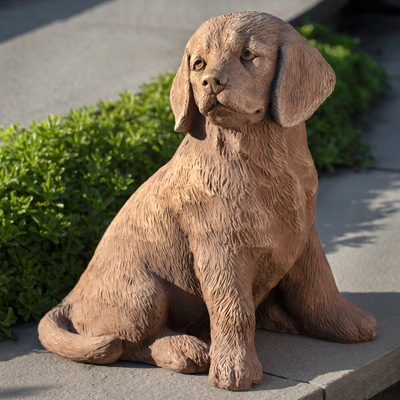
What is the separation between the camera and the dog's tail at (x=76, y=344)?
9.32 ft

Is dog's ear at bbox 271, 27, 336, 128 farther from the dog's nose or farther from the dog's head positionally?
the dog's nose

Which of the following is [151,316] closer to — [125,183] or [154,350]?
[154,350]

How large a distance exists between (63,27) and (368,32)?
631cm

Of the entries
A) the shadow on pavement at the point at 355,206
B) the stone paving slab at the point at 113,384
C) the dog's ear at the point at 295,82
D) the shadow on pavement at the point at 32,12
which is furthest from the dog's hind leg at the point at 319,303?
the shadow on pavement at the point at 32,12

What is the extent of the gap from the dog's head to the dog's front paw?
1.10 meters

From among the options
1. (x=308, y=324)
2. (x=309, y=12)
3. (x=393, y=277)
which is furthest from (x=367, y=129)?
(x=308, y=324)

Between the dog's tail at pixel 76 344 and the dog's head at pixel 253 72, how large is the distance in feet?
4.26

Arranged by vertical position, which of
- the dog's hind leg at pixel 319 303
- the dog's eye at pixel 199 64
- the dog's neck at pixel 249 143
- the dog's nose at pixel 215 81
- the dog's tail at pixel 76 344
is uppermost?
the dog's eye at pixel 199 64

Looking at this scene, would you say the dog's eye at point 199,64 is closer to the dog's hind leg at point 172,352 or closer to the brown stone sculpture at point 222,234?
the brown stone sculpture at point 222,234

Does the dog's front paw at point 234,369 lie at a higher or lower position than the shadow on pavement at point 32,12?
lower

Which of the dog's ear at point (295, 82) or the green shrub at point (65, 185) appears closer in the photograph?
the dog's ear at point (295, 82)

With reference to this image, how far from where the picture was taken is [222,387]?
265cm

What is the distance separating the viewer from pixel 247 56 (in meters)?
2.38

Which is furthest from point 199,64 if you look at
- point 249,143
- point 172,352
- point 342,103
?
point 342,103
